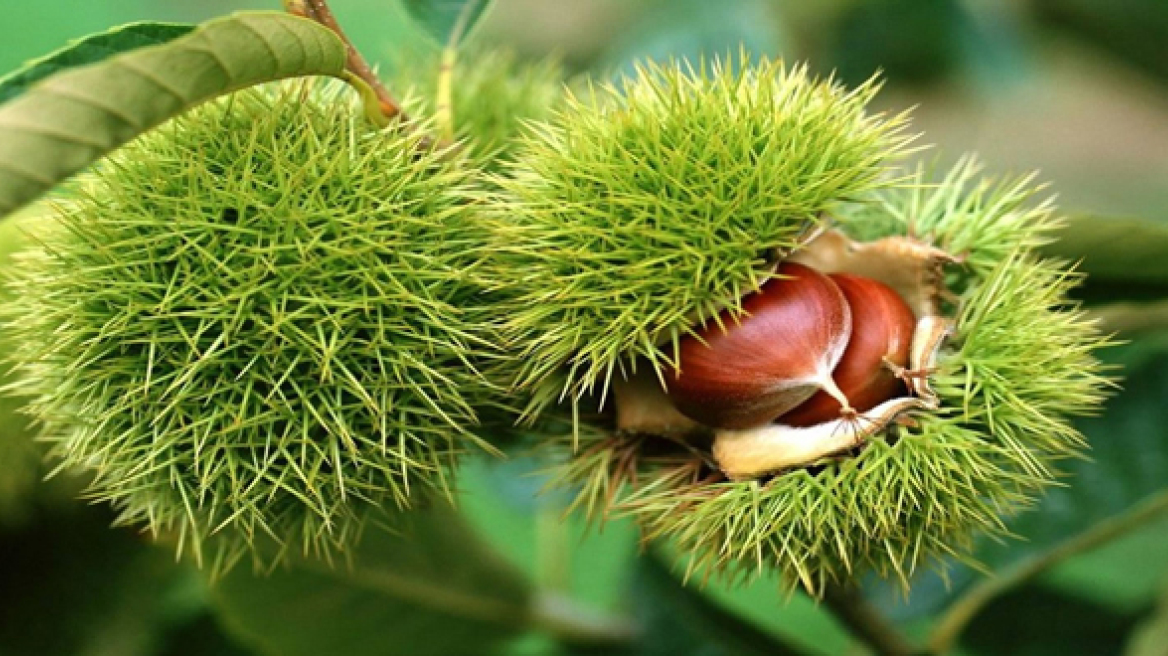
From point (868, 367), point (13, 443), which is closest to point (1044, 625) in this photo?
point (868, 367)

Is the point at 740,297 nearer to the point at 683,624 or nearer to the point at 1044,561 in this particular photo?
the point at 1044,561

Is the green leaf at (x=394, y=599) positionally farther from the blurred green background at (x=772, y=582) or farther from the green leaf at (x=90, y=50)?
the green leaf at (x=90, y=50)

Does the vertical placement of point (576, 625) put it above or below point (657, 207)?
below

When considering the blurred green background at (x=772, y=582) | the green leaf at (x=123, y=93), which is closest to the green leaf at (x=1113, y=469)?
the blurred green background at (x=772, y=582)

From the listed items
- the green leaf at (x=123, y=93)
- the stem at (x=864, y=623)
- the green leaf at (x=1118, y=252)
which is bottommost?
the stem at (x=864, y=623)

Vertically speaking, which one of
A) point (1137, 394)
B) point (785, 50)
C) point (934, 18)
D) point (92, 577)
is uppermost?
point (934, 18)

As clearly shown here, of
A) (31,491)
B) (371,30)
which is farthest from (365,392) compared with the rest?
(371,30)

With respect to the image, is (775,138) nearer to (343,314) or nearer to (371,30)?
(343,314)
